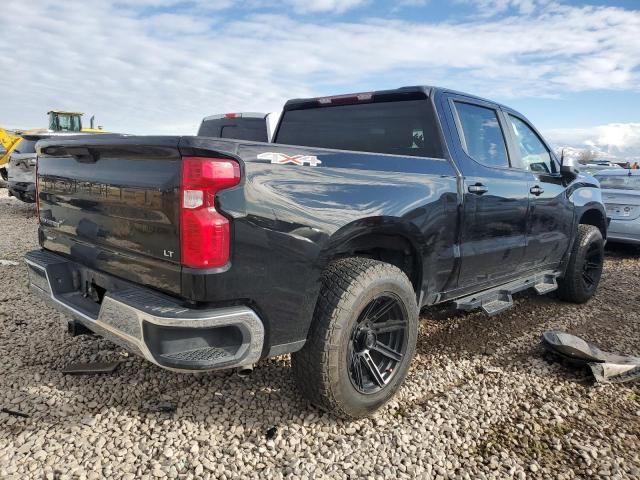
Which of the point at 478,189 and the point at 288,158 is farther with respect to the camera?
the point at 478,189

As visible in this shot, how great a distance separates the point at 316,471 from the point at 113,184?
1.71m

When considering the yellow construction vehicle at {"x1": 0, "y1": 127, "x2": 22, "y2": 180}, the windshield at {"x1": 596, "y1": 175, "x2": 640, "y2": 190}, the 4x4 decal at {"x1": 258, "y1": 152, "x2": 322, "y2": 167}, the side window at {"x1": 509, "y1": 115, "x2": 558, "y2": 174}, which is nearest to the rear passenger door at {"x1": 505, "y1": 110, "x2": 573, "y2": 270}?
the side window at {"x1": 509, "y1": 115, "x2": 558, "y2": 174}

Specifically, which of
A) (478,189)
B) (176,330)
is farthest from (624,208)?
(176,330)

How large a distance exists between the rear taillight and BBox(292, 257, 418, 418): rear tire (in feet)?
2.29

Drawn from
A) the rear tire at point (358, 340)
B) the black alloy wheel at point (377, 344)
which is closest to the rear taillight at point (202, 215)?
the rear tire at point (358, 340)

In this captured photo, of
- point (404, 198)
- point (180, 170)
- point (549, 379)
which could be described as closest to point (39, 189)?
point (180, 170)

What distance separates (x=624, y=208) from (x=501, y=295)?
5385 millimetres

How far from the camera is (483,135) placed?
3.69 m

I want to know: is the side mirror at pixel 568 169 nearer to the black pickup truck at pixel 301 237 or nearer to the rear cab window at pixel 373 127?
the black pickup truck at pixel 301 237

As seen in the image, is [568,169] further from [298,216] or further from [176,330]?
[176,330]

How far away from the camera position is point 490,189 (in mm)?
3453

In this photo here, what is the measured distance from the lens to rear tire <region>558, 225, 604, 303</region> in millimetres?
4863

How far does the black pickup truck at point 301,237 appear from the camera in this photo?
202 centimetres

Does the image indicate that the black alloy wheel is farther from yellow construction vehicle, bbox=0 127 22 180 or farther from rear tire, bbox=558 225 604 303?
yellow construction vehicle, bbox=0 127 22 180
